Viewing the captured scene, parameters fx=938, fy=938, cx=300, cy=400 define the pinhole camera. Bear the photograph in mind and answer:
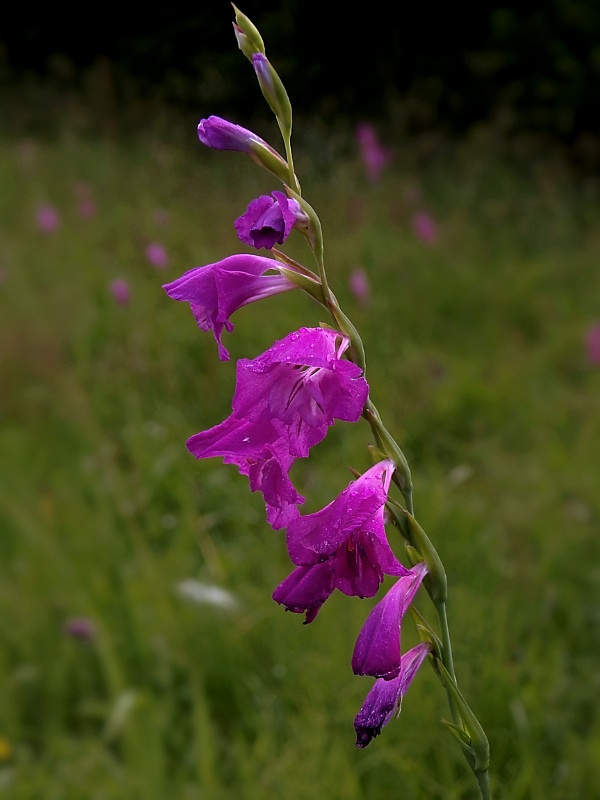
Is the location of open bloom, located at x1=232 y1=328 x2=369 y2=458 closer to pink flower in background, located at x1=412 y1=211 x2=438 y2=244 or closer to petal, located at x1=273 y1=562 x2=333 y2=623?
petal, located at x1=273 y1=562 x2=333 y2=623

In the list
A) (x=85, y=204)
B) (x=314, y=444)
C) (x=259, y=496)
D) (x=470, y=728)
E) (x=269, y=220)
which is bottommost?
(x=259, y=496)

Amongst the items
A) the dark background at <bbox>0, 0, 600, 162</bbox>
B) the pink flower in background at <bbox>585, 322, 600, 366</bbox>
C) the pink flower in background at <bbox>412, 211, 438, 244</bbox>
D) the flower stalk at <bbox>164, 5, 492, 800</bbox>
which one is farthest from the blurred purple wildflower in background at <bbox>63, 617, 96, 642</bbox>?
the dark background at <bbox>0, 0, 600, 162</bbox>

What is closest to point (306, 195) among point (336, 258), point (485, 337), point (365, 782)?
point (336, 258)

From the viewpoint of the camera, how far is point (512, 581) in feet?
7.97

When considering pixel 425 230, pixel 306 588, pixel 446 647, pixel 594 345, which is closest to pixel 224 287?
pixel 306 588

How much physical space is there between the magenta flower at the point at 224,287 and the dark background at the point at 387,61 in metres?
3.89

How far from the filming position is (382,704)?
2.82 ft

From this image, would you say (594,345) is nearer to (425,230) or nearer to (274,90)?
(425,230)

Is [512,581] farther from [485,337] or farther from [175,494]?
[485,337]

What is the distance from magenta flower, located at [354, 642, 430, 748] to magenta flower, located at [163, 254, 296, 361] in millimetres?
338

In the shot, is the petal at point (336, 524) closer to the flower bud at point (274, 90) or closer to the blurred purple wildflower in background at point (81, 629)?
the flower bud at point (274, 90)

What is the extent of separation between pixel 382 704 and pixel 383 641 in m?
0.10

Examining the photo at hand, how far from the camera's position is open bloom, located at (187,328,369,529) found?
812mm

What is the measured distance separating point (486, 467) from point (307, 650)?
1211 mm
